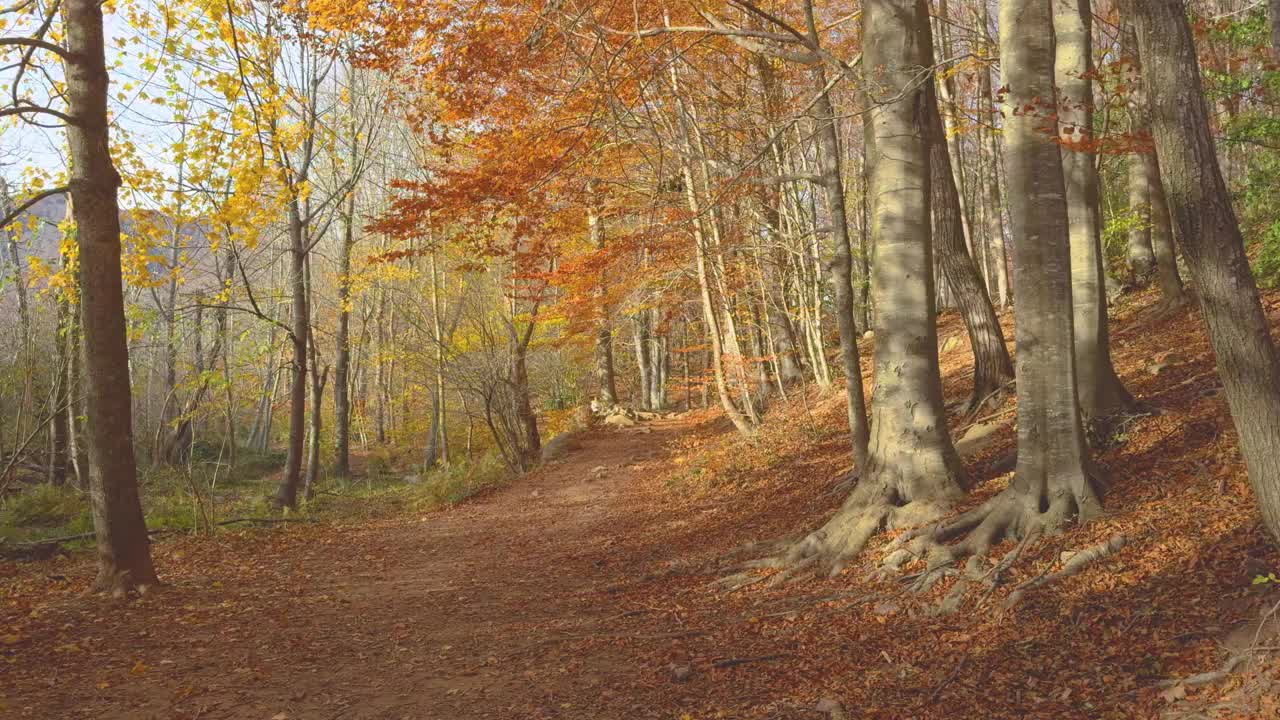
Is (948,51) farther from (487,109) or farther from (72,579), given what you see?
A: (72,579)

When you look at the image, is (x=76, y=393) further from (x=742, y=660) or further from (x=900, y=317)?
(x=900, y=317)

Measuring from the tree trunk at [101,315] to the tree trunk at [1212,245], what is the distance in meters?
7.54

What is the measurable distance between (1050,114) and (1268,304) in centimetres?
661

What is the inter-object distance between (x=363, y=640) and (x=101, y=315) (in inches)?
143

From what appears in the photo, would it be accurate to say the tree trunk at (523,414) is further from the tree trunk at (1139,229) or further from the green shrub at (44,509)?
the tree trunk at (1139,229)

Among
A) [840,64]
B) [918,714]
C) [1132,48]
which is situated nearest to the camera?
[918,714]

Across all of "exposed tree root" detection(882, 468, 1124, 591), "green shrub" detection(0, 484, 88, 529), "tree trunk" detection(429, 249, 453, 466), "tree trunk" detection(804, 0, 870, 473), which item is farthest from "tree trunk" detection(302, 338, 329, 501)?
"exposed tree root" detection(882, 468, 1124, 591)

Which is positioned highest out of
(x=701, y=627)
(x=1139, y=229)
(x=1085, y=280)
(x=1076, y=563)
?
A: (x=1139, y=229)

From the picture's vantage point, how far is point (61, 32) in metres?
9.36

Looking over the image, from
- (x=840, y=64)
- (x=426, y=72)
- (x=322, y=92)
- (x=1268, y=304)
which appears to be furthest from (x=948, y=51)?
(x=322, y=92)

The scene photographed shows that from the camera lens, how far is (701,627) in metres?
5.59

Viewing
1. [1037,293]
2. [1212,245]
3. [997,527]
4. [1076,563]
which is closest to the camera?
[1212,245]

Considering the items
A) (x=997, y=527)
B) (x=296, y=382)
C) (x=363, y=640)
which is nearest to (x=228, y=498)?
(x=296, y=382)

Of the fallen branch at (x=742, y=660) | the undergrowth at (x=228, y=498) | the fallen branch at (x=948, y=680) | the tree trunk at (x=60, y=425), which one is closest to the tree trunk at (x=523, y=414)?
the undergrowth at (x=228, y=498)
